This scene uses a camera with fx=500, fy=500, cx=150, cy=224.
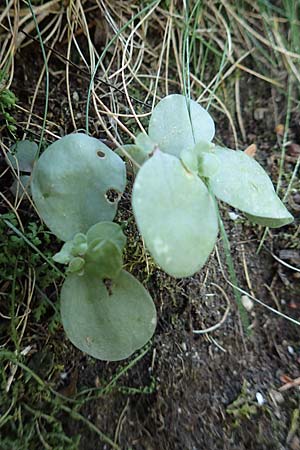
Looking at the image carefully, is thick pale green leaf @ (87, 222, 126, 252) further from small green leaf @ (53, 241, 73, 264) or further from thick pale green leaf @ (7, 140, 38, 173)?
thick pale green leaf @ (7, 140, 38, 173)

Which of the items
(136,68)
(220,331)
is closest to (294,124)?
(136,68)

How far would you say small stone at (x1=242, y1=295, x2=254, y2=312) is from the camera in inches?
34.0

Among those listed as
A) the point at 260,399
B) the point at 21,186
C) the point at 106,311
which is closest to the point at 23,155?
the point at 21,186

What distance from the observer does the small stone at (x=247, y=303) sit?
34.0 inches

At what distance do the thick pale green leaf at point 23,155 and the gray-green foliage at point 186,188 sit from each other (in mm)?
221

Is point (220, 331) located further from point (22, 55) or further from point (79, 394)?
point (22, 55)

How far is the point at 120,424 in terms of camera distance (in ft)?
2.44

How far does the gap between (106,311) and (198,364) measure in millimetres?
244

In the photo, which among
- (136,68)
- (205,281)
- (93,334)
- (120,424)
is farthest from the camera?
(136,68)

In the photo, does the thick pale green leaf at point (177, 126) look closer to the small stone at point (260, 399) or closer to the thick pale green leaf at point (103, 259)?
the thick pale green leaf at point (103, 259)

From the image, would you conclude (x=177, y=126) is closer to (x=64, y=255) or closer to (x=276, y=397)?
(x=64, y=255)

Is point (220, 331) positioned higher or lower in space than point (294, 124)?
lower

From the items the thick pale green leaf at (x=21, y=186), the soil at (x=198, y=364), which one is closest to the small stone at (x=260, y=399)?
the soil at (x=198, y=364)

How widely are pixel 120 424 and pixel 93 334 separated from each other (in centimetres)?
20
